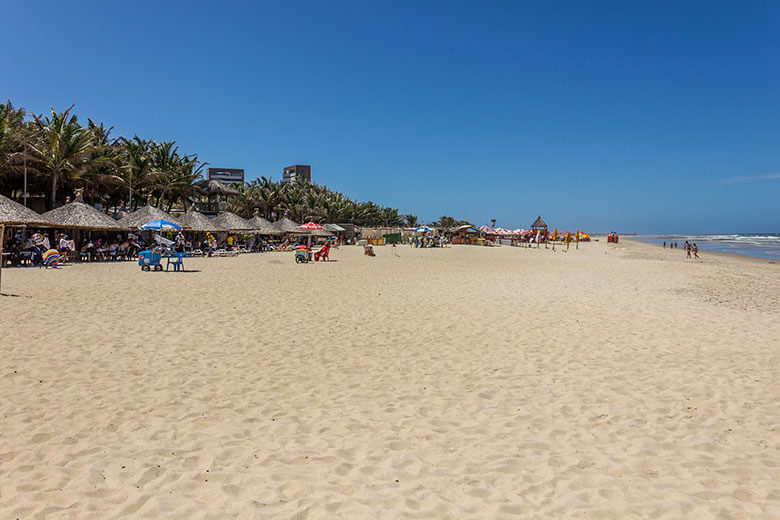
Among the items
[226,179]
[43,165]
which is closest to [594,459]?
[43,165]

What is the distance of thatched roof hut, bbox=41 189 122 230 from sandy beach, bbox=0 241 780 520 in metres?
13.8

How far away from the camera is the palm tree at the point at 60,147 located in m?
23.1

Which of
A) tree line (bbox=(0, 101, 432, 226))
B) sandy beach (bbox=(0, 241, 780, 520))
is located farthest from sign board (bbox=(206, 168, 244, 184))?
sandy beach (bbox=(0, 241, 780, 520))

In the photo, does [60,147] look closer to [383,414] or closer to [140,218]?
[140,218]

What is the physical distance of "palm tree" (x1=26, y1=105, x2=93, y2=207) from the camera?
23141 millimetres

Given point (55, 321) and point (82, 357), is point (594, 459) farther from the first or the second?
point (55, 321)

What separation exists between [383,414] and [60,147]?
26979 mm

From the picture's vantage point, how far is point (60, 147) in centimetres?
2305

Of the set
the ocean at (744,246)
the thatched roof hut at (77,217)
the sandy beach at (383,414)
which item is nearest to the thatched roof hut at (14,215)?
the thatched roof hut at (77,217)

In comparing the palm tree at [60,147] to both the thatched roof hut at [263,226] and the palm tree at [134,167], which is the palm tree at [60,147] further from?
the thatched roof hut at [263,226]

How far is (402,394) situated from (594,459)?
202cm

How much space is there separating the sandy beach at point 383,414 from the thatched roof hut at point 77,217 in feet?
45.2

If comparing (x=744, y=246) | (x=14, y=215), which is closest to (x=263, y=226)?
(x=14, y=215)

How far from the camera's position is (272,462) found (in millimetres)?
3338
